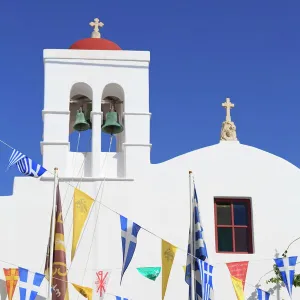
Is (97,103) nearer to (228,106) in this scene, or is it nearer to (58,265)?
(228,106)

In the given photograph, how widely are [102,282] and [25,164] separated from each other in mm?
2839

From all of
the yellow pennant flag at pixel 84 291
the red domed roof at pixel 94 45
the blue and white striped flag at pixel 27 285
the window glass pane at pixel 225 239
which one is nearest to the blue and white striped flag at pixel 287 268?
the window glass pane at pixel 225 239

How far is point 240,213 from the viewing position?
1560 centimetres

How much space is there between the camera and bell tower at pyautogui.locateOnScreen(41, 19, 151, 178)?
1551 cm

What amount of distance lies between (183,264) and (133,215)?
138 centimetres

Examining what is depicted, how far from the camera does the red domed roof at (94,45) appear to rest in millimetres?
16344

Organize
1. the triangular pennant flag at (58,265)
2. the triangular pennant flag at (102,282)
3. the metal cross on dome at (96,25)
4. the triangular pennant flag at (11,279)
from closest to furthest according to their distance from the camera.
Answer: the triangular pennant flag at (58,265) → the triangular pennant flag at (11,279) → the triangular pennant flag at (102,282) → the metal cross on dome at (96,25)

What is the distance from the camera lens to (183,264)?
587 inches

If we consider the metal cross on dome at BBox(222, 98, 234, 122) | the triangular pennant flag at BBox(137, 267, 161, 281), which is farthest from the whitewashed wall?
the triangular pennant flag at BBox(137, 267, 161, 281)

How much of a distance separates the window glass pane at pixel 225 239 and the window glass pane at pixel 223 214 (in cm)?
14

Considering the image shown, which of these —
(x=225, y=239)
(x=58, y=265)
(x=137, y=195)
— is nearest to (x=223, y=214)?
(x=225, y=239)

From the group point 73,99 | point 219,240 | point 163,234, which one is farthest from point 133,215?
point 73,99

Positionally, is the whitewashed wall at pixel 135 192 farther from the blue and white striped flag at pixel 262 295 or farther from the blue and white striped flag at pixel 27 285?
the blue and white striped flag at pixel 27 285

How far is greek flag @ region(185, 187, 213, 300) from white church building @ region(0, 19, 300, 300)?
1.55 m
